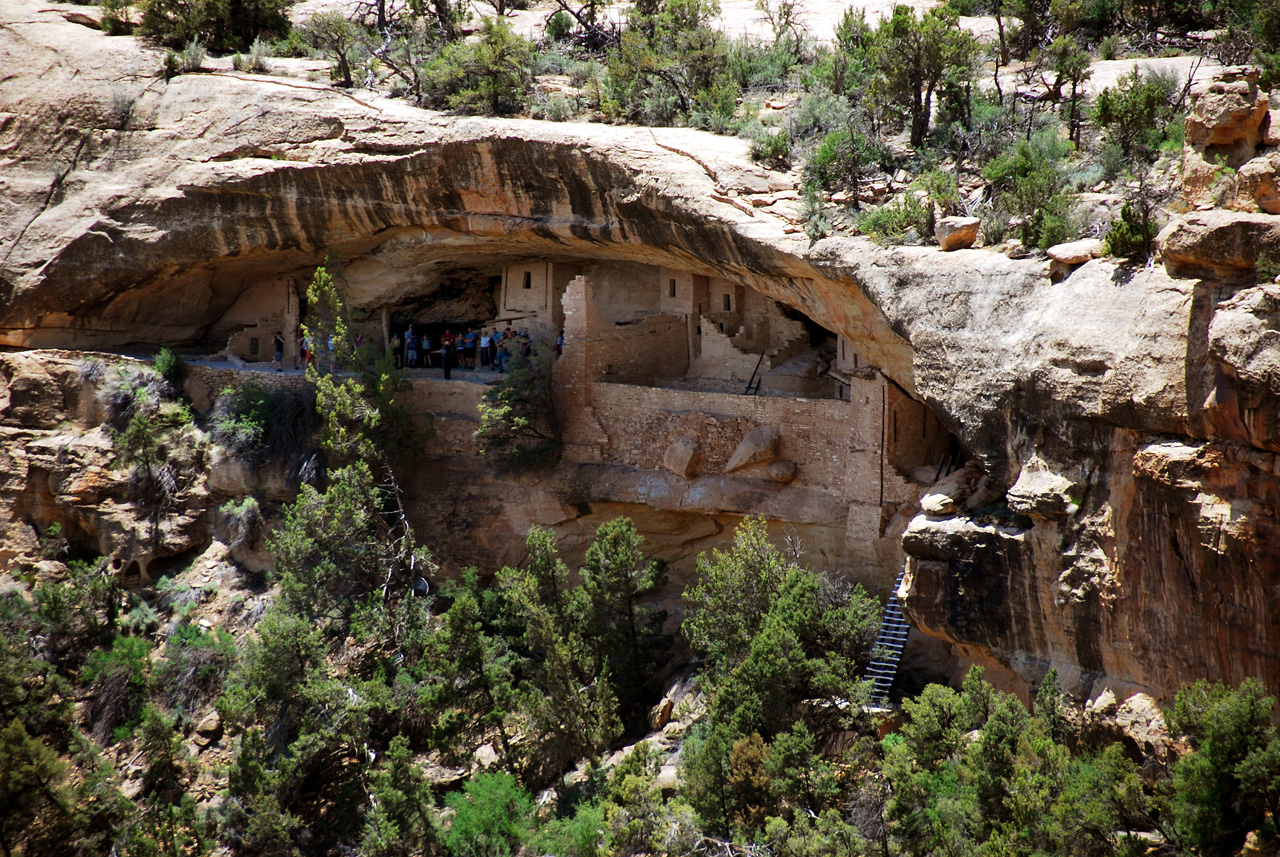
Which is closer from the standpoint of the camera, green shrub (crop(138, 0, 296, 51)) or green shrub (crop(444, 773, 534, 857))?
green shrub (crop(444, 773, 534, 857))

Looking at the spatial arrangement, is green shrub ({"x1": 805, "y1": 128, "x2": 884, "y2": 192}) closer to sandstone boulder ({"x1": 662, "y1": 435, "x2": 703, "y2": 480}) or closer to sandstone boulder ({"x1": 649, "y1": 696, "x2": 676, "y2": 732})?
sandstone boulder ({"x1": 662, "y1": 435, "x2": 703, "y2": 480})

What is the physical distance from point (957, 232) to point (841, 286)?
176 cm

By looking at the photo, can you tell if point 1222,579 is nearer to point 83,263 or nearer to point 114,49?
point 83,263

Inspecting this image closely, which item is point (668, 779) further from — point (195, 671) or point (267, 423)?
point (267, 423)

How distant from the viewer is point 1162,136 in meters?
14.2

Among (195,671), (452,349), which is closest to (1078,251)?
(452,349)

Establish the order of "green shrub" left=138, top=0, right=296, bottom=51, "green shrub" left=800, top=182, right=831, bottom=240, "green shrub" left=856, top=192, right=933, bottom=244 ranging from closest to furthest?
1. "green shrub" left=856, top=192, right=933, bottom=244
2. "green shrub" left=800, top=182, right=831, bottom=240
3. "green shrub" left=138, top=0, right=296, bottom=51

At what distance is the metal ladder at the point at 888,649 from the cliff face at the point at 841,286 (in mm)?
1221

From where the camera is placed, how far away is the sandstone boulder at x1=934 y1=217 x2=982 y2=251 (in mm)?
13422

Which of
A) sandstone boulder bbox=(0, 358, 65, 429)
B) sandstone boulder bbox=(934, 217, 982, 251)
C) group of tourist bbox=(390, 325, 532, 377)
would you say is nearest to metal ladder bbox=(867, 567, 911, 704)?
sandstone boulder bbox=(934, 217, 982, 251)

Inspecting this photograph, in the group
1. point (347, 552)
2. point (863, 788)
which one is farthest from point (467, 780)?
point (863, 788)

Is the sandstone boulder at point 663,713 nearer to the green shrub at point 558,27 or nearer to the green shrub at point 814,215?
the green shrub at point 814,215

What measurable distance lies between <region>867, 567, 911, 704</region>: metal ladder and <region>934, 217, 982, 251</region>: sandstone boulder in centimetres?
413

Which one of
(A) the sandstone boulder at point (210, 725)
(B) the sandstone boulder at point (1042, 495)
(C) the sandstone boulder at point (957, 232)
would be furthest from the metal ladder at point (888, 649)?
(A) the sandstone boulder at point (210, 725)
